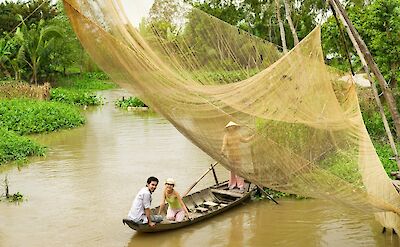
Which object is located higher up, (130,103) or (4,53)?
(4,53)

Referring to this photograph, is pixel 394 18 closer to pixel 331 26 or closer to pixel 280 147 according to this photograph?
pixel 331 26

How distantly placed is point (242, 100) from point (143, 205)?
198 cm

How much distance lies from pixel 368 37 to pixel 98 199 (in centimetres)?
560

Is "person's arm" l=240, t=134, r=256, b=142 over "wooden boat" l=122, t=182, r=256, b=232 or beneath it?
over

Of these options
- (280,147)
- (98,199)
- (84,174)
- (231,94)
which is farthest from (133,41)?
(84,174)

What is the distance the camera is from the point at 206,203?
6.80 metres

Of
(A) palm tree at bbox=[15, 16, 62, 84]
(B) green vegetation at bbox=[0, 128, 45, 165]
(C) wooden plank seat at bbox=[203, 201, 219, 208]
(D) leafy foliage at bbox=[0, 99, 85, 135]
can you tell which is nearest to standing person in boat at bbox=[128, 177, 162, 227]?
(C) wooden plank seat at bbox=[203, 201, 219, 208]

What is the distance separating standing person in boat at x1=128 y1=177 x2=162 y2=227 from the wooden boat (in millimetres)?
60

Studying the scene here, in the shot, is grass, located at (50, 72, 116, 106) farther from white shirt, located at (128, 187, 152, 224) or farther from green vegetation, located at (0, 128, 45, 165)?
white shirt, located at (128, 187, 152, 224)

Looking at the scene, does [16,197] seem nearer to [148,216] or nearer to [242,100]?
[148,216]

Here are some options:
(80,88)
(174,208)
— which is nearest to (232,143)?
(174,208)

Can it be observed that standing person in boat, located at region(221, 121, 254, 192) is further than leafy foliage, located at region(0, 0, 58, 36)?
No

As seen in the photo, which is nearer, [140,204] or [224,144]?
[224,144]

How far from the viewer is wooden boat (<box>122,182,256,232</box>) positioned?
19.7ft
